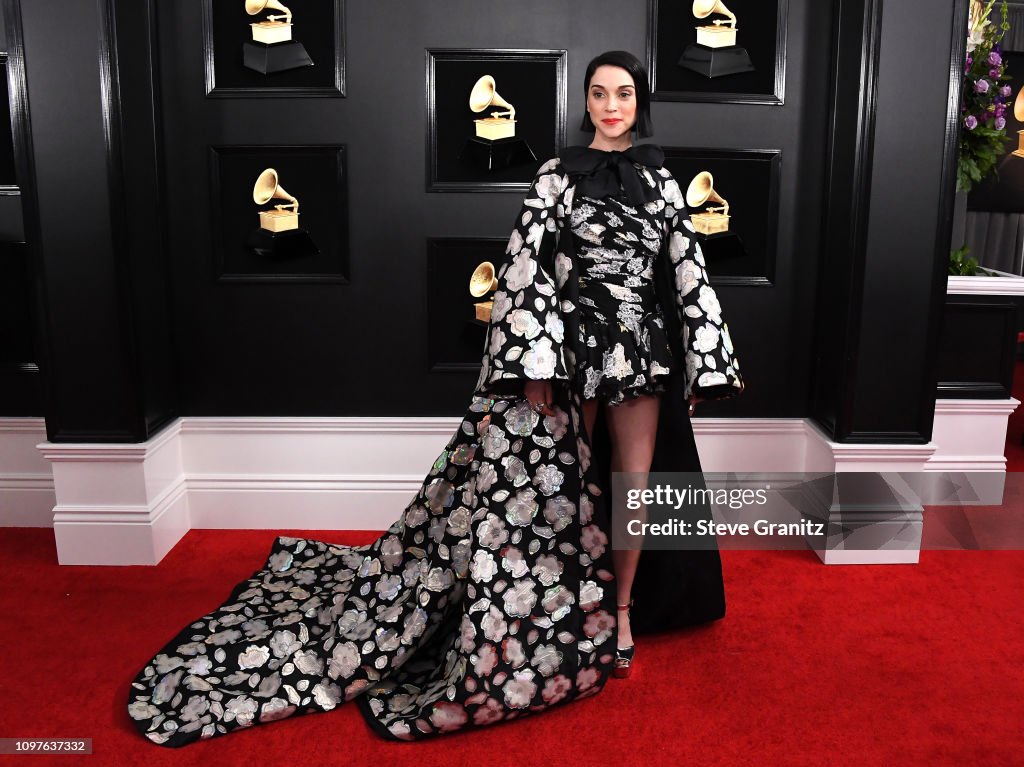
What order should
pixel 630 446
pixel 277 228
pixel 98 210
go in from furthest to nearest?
pixel 277 228
pixel 98 210
pixel 630 446

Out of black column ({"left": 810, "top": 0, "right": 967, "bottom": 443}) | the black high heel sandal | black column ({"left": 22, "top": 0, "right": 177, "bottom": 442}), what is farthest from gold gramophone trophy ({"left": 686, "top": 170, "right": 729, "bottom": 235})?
black column ({"left": 22, "top": 0, "right": 177, "bottom": 442})

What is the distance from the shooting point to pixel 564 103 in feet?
11.1

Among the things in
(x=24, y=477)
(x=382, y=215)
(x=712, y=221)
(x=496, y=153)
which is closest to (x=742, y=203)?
(x=712, y=221)

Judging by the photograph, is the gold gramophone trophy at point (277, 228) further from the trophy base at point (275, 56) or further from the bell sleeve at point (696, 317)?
the bell sleeve at point (696, 317)

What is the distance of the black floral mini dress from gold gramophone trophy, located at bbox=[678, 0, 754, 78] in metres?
1.21

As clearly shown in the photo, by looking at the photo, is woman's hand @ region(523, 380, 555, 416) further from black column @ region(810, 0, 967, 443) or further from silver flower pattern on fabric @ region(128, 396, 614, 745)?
black column @ region(810, 0, 967, 443)

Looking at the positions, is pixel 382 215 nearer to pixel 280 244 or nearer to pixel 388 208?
pixel 388 208

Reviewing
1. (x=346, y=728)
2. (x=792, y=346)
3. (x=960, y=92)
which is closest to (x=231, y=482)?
(x=346, y=728)

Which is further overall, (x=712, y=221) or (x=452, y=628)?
(x=712, y=221)

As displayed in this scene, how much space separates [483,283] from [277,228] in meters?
0.81

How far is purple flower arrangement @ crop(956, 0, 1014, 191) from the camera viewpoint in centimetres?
360

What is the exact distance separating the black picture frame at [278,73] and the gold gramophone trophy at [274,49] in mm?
21

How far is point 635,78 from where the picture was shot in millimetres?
2357

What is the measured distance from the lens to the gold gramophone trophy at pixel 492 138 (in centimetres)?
336
